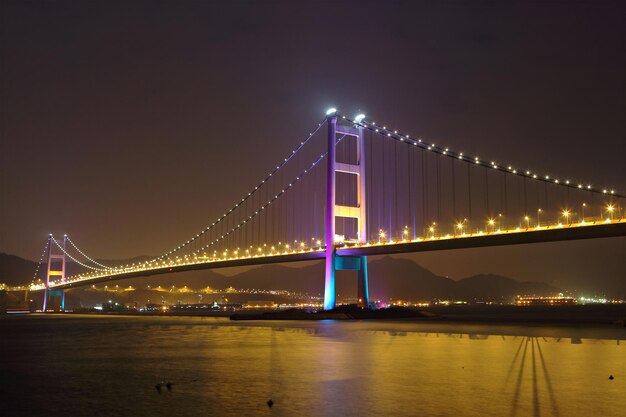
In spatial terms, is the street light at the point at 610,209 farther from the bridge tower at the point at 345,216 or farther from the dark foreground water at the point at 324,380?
the bridge tower at the point at 345,216

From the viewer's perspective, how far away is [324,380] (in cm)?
1379

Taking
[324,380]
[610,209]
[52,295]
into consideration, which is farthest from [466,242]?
[52,295]

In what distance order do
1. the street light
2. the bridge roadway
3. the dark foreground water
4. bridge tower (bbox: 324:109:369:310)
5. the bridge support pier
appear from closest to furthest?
the dark foreground water < the street light < the bridge roadway < bridge tower (bbox: 324:109:369:310) < the bridge support pier

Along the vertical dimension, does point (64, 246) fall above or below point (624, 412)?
above

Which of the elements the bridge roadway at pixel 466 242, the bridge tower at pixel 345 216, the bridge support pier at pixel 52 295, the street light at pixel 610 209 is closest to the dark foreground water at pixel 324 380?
the street light at pixel 610 209

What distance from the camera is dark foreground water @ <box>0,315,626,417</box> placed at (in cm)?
1055

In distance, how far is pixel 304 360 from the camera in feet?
58.5

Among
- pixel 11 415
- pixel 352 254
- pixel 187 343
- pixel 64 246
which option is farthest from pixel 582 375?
pixel 64 246

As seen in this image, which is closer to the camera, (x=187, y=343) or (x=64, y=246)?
(x=187, y=343)

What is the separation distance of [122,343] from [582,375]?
702 inches

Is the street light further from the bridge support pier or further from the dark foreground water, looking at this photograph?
the bridge support pier

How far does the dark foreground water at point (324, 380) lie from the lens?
10.5 metres

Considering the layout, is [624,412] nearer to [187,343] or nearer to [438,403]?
[438,403]

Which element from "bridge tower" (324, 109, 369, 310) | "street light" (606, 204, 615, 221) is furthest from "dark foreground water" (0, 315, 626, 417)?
"bridge tower" (324, 109, 369, 310)
